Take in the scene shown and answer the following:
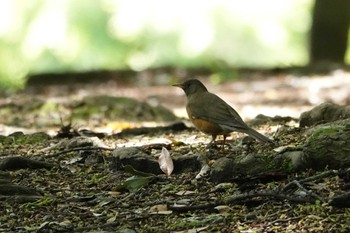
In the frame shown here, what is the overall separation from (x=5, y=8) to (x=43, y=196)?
550 inches

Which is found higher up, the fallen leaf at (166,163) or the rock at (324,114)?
the rock at (324,114)

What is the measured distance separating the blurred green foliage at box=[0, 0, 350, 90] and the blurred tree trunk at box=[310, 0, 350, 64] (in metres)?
0.50

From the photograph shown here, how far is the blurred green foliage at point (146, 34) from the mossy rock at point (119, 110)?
6.43 m

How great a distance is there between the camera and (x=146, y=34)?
59.1 feet

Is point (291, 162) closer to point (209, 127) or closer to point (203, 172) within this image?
point (203, 172)

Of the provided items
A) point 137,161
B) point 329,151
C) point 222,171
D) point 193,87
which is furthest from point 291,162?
point 193,87

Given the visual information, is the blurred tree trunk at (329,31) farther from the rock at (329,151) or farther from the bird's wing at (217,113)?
the rock at (329,151)

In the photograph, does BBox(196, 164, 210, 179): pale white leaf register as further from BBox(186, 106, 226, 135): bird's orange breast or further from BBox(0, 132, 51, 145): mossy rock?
BBox(0, 132, 51, 145): mossy rock

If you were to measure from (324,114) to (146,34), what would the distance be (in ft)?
41.9

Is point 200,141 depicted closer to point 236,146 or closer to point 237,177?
point 236,146

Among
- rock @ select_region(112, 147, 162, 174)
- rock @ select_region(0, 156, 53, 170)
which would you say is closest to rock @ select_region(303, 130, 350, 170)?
rock @ select_region(112, 147, 162, 174)

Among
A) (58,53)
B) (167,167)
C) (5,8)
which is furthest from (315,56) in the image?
(167,167)

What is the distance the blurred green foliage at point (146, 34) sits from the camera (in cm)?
1686

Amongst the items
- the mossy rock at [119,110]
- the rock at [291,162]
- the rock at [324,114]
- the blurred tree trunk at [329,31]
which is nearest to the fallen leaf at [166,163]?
the rock at [291,162]
